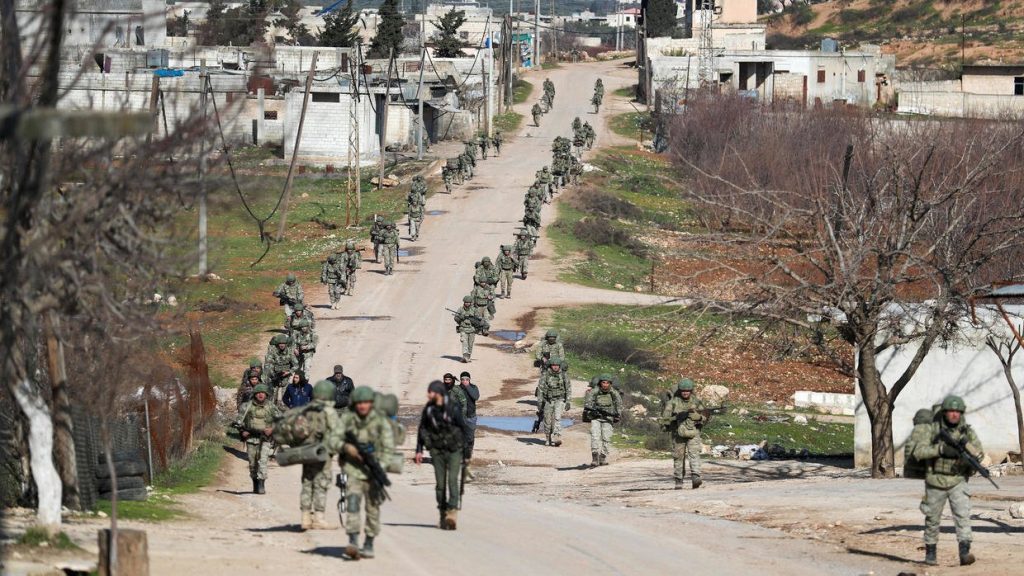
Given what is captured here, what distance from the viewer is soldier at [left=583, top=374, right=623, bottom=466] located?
21031 millimetres

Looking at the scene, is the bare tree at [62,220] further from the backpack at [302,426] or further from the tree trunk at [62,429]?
the backpack at [302,426]

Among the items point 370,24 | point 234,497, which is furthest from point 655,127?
point 234,497

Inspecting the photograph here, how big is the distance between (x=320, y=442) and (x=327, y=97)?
52451mm

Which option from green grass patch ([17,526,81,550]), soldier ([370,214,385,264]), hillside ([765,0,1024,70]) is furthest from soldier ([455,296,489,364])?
hillside ([765,0,1024,70])

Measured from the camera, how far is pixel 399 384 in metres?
28.7

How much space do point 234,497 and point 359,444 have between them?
5.57 metres

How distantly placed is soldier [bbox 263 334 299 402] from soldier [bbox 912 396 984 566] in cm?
1265

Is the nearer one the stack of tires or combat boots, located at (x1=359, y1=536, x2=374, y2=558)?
combat boots, located at (x1=359, y1=536, x2=374, y2=558)

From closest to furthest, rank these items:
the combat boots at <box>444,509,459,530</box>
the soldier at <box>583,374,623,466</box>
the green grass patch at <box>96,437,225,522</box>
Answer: the combat boots at <box>444,509,459,530</box> < the green grass patch at <box>96,437,225,522</box> < the soldier at <box>583,374,623,466</box>

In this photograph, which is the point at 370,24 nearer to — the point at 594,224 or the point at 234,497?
the point at 594,224

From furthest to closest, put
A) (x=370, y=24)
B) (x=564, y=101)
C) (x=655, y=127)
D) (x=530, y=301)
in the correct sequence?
(x=370, y=24) < (x=564, y=101) < (x=655, y=127) < (x=530, y=301)

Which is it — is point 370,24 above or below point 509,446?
above

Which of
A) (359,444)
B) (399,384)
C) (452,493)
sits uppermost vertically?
(359,444)

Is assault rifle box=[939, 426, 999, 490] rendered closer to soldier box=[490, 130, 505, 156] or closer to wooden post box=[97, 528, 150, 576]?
wooden post box=[97, 528, 150, 576]
